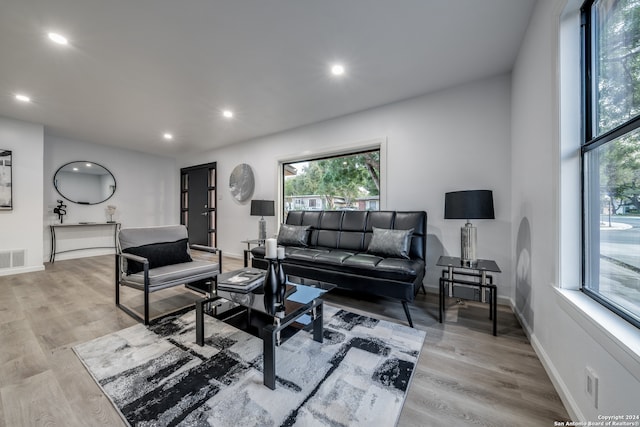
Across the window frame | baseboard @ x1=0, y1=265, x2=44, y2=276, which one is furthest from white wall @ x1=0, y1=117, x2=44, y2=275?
the window frame

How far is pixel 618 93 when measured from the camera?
1081mm

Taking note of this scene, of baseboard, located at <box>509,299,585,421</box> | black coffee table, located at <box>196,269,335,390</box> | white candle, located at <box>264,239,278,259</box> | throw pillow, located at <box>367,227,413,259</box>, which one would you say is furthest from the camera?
throw pillow, located at <box>367,227,413,259</box>

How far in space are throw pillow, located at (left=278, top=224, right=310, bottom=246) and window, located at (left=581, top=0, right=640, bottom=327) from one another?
2.75 metres

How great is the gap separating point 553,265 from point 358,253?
182cm

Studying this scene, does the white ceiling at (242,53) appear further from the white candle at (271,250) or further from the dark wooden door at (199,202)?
the dark wooden door at (199,202)

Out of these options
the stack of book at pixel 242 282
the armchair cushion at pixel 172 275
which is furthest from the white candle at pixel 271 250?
the armchair cushion at pixel 172 275

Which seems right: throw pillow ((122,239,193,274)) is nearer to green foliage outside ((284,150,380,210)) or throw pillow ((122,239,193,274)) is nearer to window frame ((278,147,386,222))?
window frame ((278,147,386,222))

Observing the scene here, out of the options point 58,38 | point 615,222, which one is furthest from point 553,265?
point 58,38

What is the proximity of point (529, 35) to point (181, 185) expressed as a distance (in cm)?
706

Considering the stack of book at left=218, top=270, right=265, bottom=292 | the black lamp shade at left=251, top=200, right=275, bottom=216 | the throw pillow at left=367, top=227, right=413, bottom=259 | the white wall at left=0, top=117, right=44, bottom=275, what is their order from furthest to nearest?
the black lamp shade at left=251, top=200, right=275, bottom=216 → the white wall at left=0, top=117, right=44, bottom=275 → the throw pillow at left=367, top=227, right=413, bottom=259 → the stack of book at left=218, top=270, right=265, bottom=292

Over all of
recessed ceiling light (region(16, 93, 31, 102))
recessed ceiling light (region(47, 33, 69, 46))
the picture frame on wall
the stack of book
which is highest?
recessed ceiling light (region(16, 93, 31, 102))

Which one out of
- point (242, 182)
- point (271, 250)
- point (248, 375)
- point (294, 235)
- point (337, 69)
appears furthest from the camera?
point (242, 182)

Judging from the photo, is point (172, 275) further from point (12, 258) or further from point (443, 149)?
point (12, 258)

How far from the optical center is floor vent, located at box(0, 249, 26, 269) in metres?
3.78
